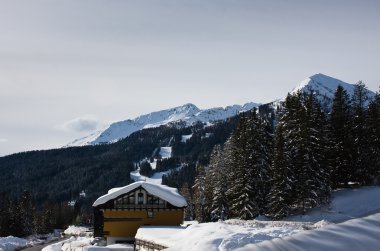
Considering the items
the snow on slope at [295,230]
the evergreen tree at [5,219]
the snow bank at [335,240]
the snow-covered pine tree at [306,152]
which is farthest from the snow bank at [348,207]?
the evergreen tree at [5,219]

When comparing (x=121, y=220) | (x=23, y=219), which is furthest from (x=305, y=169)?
(x=23, y=219)

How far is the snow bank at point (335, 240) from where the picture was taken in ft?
11.0

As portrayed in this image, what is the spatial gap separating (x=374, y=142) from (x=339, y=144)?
434 centimetres

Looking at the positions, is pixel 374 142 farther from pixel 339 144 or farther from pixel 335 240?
pixel 335 240

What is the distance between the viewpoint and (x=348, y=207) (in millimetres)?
43062

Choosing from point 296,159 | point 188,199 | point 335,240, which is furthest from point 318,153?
point 188,199

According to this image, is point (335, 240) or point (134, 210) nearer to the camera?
point (335, 240)

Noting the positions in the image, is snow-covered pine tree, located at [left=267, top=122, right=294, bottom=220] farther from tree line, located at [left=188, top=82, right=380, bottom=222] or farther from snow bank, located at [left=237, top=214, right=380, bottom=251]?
snow bank, located at [left=237, top=214, right=380, bottom=251]

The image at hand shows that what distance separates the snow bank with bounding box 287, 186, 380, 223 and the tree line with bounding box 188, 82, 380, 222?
1.08 m

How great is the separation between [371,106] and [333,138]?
6.53 m

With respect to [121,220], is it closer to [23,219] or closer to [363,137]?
[363,137]

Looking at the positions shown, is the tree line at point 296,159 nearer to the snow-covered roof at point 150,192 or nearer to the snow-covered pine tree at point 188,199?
the snow-covered roof at point 150,192

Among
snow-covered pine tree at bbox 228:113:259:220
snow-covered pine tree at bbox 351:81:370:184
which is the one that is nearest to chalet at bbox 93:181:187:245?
snow-covered pine tree at bbox 228:113:259:220

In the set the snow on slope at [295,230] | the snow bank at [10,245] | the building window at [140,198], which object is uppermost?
the building window at [140,198]
